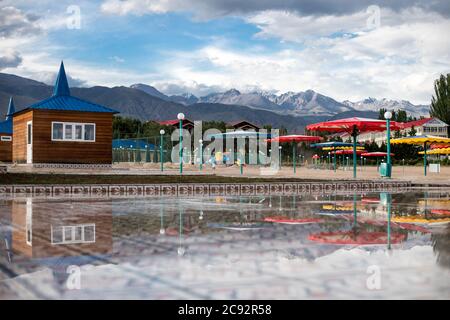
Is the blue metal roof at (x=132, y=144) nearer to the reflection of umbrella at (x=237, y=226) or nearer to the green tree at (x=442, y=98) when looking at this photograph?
the reflection of umbrella at (x=237, y=226)

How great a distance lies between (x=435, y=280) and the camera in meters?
4.65

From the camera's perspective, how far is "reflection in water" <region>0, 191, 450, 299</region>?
4.35 m

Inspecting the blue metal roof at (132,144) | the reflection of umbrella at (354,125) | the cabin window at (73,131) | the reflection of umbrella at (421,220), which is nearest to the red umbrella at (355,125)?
the reflection of umbrella at (354,125)

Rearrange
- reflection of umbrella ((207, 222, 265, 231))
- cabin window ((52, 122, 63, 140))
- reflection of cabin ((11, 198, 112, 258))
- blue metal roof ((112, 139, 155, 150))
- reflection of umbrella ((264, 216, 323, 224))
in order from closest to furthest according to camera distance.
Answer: reflection of cabin ((11, 198, 112, 258)), reflection of umbrella ((207, 222, 265, 231)), reflection of umbrella ((264, 216, 323, 224)), cabin window ((52, 122, 63, 140)), blue metal roof ((112, 139, 155, 150))

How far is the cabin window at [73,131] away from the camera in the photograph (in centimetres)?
2822

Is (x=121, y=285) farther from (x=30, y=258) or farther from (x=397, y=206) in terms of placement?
(x=397, y=206)

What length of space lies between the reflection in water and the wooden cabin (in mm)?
→ 17801

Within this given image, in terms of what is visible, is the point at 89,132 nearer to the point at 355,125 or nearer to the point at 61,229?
the point at 355,125

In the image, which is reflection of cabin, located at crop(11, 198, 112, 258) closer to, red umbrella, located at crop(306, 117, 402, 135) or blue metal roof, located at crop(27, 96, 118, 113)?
red umbrella, located at crop(306, 117, 402, 135)

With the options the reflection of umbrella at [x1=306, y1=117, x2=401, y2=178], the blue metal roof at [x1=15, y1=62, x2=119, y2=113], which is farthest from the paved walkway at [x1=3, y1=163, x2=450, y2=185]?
the blue metal roof at [x1=15, y1=62, x2=119, y2=113]

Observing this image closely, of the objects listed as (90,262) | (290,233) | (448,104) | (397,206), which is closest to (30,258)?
(90,262)

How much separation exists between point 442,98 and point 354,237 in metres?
98.1

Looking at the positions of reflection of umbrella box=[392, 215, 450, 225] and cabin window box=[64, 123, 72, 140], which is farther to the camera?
cabin window box=[64, 123, 72, 140]
